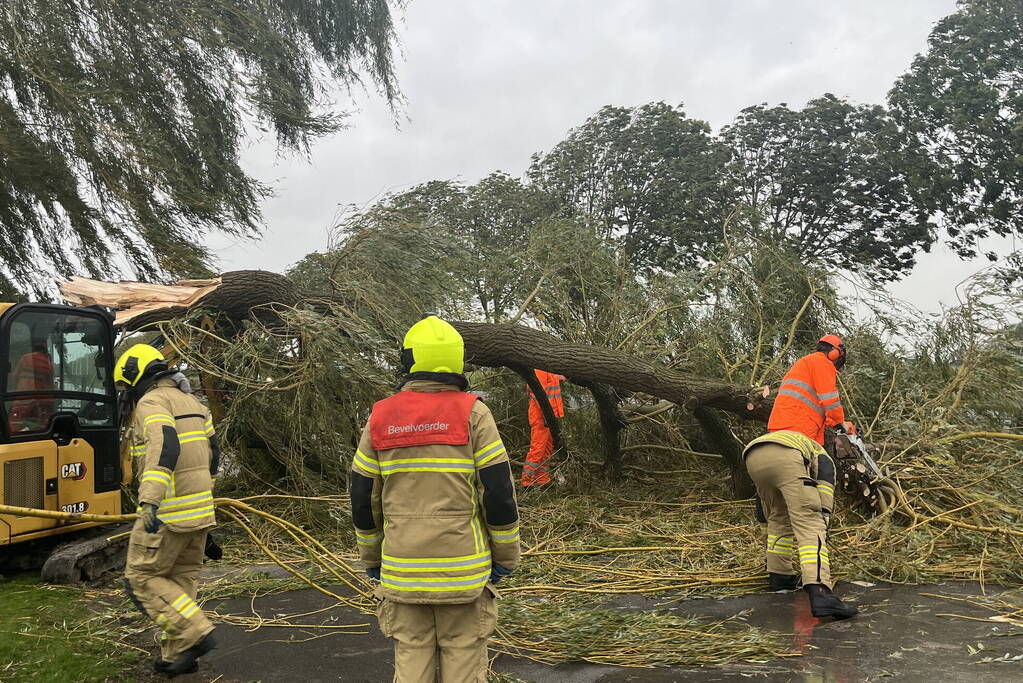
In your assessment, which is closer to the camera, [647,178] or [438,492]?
[438,492]

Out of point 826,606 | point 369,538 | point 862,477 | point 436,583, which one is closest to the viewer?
point 436,583

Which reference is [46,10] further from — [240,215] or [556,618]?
Answer: [556,618]

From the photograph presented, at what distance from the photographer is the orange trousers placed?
908 centimetres

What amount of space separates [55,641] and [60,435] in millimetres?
2147

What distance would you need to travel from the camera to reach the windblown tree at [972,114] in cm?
1958

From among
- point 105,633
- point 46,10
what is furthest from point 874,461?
point 46,10

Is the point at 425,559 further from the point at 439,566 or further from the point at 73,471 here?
the point at 73,471

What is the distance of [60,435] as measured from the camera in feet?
20.9

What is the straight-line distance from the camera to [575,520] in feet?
25.5

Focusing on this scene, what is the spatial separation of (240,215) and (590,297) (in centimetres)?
484

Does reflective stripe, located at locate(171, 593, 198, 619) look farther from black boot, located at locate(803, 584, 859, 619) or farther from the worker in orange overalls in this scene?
the worker in orange overalls

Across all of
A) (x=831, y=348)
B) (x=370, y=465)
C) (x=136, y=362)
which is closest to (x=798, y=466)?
(x=831, y=348)

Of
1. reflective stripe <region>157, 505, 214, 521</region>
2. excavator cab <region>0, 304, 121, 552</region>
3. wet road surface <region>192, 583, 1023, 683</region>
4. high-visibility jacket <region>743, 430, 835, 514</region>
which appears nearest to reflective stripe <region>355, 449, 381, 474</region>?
wet road surface <region>192, 583, 1023, 683</region>

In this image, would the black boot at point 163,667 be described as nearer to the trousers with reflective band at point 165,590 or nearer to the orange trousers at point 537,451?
Result: the trousers with reflective band at point 165,590
